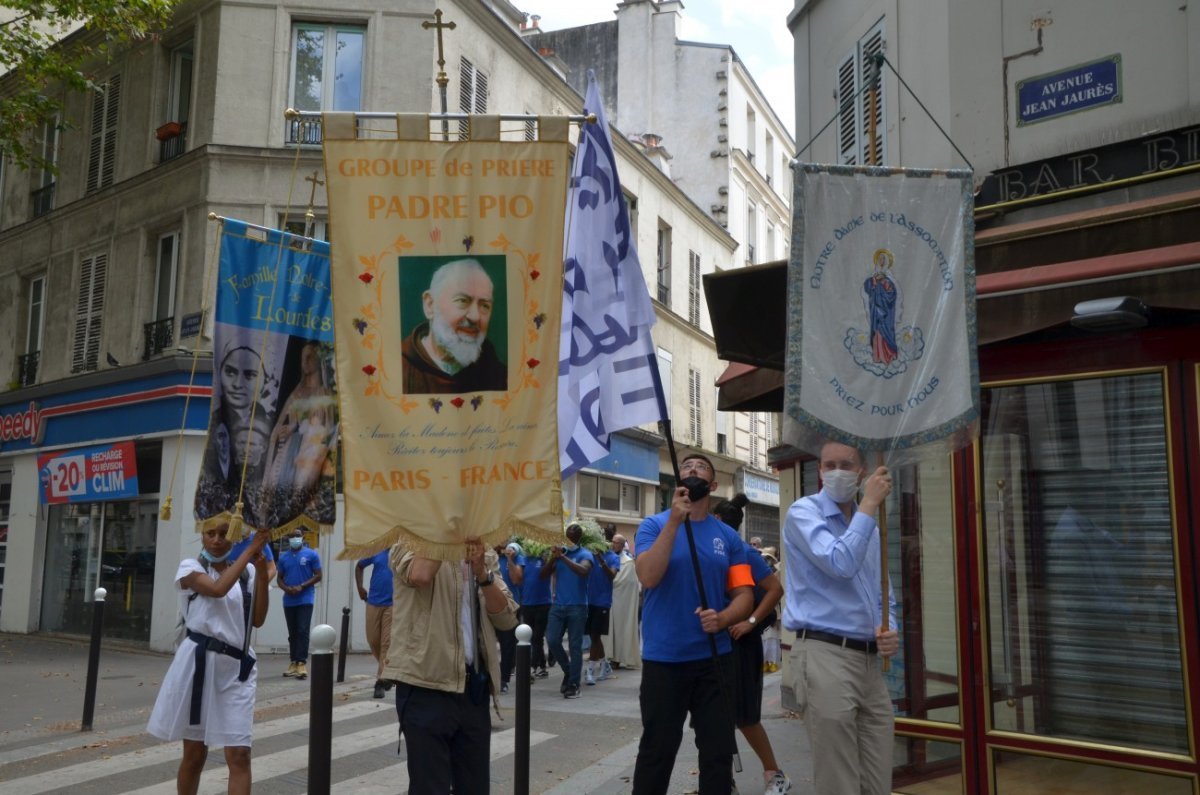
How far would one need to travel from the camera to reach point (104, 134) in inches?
821

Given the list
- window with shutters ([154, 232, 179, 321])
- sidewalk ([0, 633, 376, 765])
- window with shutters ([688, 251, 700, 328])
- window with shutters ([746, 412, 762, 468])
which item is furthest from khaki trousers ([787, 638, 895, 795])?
window with shutters ([746, 412, 762, 468])

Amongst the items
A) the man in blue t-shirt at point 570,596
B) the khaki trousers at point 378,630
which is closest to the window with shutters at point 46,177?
the man in blue t-shirt at point 570,596

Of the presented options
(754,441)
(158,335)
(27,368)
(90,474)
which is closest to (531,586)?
(158,335)

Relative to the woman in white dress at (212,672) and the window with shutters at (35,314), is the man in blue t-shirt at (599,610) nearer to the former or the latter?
the woman in white dress at (212,672)

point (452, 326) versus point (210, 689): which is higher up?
point (452, 326)

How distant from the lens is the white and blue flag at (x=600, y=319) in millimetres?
5387

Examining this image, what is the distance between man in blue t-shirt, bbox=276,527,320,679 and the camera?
1314 centimetres

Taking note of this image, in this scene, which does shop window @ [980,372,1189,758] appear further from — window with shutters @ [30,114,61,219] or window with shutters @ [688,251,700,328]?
window with shutters @ [688,251,700,328]

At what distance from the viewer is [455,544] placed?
448cm

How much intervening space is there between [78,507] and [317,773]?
1757cm

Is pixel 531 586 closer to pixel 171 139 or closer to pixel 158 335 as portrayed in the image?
pixel 158 335

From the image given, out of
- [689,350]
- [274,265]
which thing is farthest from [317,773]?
[689,350]

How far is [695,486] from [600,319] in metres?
0.96

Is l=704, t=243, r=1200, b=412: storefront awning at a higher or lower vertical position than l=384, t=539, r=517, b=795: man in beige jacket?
higher
